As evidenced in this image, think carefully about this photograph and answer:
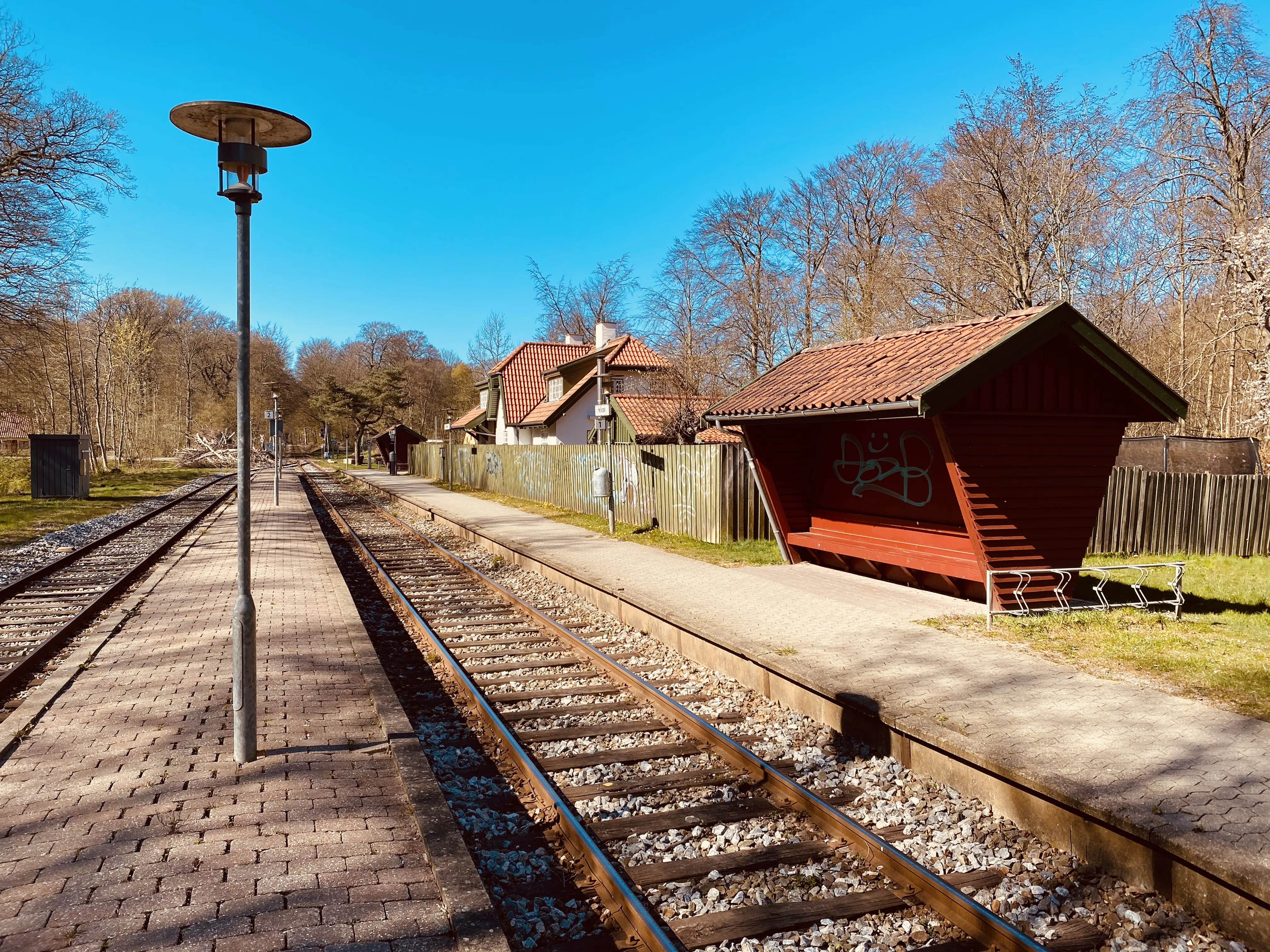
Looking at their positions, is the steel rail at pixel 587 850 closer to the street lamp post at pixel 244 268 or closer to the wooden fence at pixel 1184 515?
the street lamp post at pixel 244 268

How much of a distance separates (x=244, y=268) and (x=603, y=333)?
1413 inches

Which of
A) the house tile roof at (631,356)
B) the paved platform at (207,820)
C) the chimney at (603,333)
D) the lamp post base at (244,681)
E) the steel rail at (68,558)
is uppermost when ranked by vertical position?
the chimney at (603,333)

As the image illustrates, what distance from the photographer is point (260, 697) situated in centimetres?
645

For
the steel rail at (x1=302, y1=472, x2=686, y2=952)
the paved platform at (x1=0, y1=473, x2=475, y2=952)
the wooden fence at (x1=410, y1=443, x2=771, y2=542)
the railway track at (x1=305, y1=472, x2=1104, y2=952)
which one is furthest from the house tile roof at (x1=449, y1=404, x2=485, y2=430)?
the steel rail at (x1=302, y1=472, x2=686, y2=952)

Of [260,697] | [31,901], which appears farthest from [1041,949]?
[260,697]

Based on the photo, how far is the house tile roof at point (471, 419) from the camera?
50.2m

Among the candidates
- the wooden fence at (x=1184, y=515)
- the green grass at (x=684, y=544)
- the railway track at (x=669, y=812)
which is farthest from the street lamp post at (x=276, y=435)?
the wooden fence at (x=1184, y=515)

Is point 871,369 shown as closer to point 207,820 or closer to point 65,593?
point 207,820

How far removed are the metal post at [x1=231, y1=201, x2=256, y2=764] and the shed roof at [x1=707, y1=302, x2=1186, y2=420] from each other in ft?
20.9

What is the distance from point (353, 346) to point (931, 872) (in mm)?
112062

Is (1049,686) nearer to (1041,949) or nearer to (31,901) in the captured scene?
(1041,949)

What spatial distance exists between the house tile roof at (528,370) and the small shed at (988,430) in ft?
99.4

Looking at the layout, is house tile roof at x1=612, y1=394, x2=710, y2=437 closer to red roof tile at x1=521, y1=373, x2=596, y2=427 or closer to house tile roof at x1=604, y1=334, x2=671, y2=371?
red roof tile at x1=521, y1=373, x2=596, y2=427

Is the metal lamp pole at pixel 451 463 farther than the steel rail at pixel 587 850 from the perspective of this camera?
Yes
